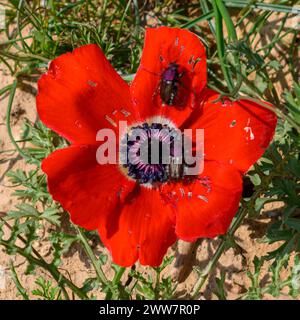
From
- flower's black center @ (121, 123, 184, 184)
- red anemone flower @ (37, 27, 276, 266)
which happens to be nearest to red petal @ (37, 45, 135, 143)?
red anemone flower @ (37, 27, 276, 266)

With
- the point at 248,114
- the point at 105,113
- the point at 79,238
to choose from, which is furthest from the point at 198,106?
the point at 79,238

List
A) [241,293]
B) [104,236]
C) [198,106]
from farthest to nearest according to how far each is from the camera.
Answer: [241,293] < [198,106] < [104,236]

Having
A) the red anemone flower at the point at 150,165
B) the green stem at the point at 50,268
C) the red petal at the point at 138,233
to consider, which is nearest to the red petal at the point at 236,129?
the red anemone flower at the point at 150,165

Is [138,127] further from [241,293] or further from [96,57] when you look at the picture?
[241,293]

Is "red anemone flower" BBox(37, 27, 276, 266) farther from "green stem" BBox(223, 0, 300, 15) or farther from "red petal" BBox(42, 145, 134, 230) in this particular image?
"green stem" BBox(223, 0, 300, 15)

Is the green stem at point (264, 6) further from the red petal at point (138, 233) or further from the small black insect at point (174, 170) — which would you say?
the red petal at point (138, 233)
